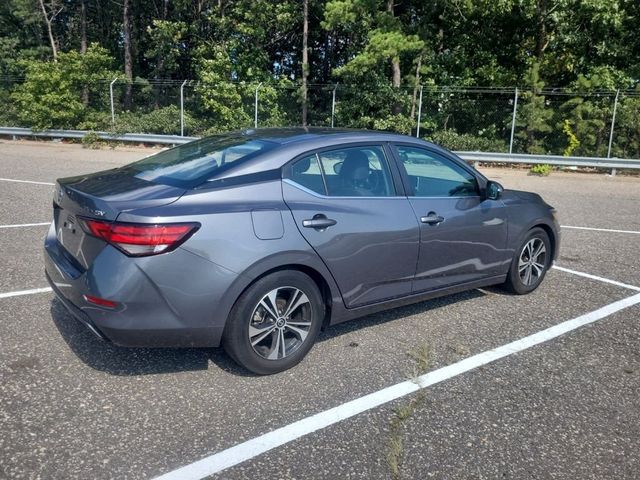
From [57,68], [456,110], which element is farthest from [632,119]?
[57,68]

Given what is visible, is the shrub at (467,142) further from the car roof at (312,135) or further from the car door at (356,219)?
the car door at (356,219)

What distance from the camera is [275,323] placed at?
3574 mm

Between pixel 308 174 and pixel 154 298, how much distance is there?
4.30 feet

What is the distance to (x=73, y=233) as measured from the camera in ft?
11.7

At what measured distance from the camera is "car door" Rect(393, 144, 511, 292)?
4301 mm

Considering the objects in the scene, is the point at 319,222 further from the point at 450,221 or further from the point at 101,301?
the point at 101,301

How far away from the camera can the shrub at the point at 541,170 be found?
17095 millimetres

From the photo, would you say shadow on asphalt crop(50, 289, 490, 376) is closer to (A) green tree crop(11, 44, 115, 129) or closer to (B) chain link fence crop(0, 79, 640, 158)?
(B) chain link fence crop(0, 79, 640, 158)

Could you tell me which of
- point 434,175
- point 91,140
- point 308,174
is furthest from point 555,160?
point 91,140

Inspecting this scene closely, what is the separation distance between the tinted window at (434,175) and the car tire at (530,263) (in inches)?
33.8

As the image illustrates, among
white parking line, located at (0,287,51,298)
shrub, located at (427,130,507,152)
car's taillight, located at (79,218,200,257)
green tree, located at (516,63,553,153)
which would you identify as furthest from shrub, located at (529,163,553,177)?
car's taillight, located at (79,218,200,257)

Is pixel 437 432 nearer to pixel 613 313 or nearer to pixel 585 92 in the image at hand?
pixel 613 313

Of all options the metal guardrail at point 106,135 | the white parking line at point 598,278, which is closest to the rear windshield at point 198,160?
the white parking line at point 598,278

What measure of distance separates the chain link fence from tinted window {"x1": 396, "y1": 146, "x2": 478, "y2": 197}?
50.0 feet
